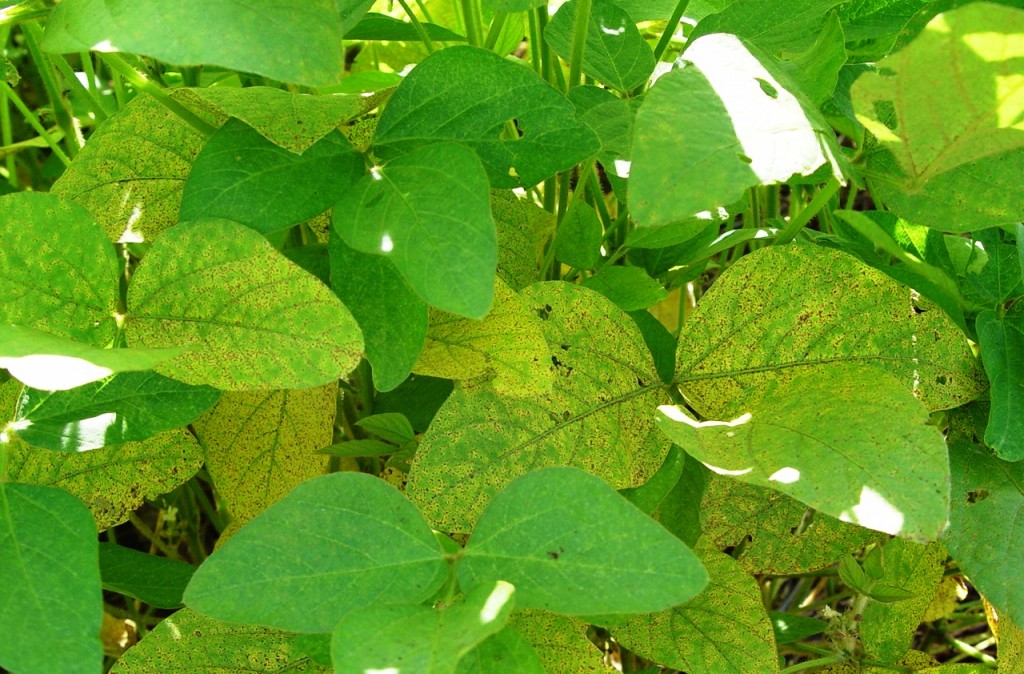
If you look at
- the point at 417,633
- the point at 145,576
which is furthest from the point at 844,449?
the point at 145,576

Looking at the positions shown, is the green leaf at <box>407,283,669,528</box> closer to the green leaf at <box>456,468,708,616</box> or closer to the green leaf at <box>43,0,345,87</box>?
the green leaf at <box>456,468,708,616</box>

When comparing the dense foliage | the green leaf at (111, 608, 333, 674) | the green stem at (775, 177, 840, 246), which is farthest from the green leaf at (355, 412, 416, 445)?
the green stem at (775, 177, 840, 246)

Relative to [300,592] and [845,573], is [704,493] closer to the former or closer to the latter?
[845,573]

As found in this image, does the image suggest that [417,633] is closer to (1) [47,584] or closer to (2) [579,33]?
(1) [47,584]

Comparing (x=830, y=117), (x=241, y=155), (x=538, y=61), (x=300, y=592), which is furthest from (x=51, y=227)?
(x=830, y=117)

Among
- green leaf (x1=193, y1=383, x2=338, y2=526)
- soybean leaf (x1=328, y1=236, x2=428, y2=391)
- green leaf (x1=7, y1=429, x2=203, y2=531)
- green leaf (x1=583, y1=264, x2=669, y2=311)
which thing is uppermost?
soybean leaf (x1=328, y1=236, x2=428, y2=391)

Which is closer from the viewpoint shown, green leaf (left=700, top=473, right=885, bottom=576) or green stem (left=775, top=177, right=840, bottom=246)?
green stem (left=775, top=177, right=840, bottom=246)

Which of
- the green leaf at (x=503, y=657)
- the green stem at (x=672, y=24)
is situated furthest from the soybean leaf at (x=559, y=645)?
the green stem at (x=672, y=24)
